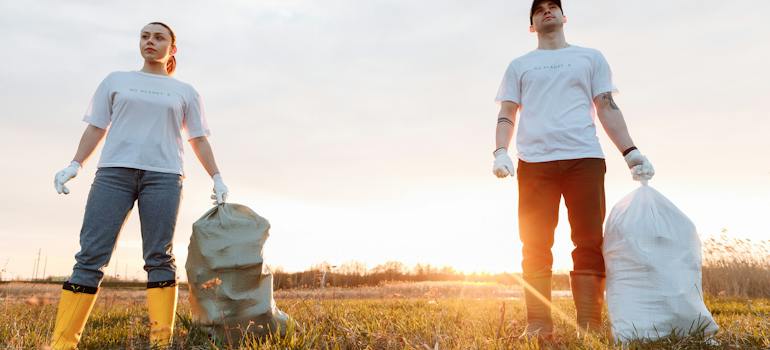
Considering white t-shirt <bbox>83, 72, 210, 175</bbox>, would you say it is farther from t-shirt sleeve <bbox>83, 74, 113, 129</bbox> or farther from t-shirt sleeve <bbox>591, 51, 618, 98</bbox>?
t-shirt sleeve <bbox>591, 51, 618, 98</bbox>

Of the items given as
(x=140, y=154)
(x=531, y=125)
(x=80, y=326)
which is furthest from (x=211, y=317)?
(x=531, y=125)

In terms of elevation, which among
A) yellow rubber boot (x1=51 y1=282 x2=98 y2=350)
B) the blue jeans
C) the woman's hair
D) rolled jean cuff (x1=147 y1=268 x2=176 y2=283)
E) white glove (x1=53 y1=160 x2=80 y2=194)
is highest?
the woman's hair

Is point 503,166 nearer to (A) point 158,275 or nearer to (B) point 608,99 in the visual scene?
(B) point 608,99

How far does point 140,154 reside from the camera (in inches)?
144

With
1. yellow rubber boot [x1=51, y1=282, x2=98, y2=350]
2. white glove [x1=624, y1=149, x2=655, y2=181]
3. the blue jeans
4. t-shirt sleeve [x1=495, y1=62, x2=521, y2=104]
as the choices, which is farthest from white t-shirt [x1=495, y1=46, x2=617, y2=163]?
yellow rubber boot [x1=51, y1=282, x2=98, y2=350]

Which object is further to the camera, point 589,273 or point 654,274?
point 589,273

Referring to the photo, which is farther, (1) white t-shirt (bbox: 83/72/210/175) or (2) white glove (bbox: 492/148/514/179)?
(1) white t-shirt (bbox: 83/72/210/175)

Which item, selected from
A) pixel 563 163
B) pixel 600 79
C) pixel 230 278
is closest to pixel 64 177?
pixel 230 278

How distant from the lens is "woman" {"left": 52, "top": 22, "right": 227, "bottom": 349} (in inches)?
142

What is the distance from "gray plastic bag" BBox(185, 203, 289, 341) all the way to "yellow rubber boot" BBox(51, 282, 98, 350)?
656 mm

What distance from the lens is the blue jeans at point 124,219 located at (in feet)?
11.8

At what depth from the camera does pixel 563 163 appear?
3510 mm

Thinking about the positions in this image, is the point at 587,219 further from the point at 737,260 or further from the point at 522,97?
the point at 737,260

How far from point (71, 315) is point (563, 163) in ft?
10.3
